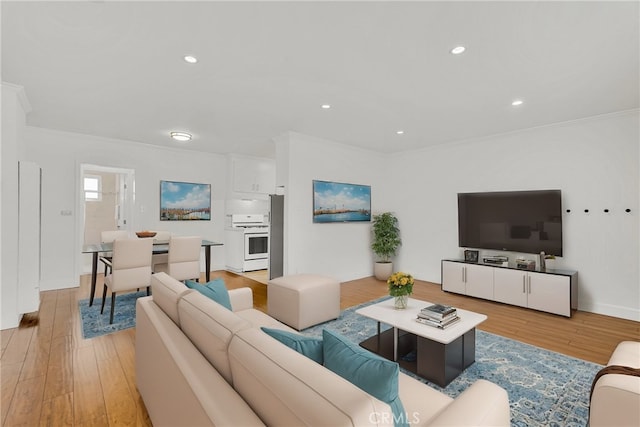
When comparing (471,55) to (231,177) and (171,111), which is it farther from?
(231,177)

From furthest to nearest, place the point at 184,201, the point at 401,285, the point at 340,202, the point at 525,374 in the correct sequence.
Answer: the point at 184,201
the point at 340,202
the point at 401,285
the point at 525,374

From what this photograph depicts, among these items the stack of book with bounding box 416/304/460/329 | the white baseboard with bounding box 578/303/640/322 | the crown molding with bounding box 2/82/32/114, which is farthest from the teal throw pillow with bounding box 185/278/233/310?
the white baseboard with bounding box 578/303/640/322

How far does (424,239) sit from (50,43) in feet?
18.2

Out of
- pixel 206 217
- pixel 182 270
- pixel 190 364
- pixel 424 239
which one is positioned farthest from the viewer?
pixel 206 217

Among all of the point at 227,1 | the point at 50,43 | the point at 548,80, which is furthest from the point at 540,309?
the point at 50,43

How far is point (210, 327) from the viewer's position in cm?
130

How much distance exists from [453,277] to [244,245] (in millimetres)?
3904

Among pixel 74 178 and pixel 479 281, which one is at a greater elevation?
pixel 74 178

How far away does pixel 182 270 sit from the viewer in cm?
408

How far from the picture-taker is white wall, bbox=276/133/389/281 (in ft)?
15.3

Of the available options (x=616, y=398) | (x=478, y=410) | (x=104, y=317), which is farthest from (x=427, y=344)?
(x=104, y=317)

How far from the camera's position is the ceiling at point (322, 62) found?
194 centimetres

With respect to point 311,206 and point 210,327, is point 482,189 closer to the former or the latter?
point 311,206

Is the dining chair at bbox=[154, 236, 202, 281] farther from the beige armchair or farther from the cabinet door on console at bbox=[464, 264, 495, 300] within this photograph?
the beige armchair
